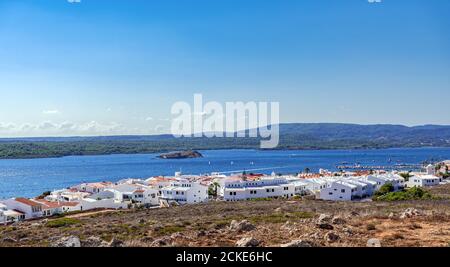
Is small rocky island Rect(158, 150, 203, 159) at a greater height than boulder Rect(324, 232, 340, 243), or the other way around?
boulder Rect(324, 232, 340, 243)

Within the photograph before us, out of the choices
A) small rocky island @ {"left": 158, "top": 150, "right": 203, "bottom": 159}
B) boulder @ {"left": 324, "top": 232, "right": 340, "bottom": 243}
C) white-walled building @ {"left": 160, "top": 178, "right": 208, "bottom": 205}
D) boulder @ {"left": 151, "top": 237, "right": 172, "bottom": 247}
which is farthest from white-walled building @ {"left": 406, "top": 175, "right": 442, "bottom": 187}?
small rocky island @ {"left": 158, "top": 150, "right": 203, "bottom": 159}

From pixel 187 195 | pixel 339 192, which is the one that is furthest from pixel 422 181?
pixel 187 195

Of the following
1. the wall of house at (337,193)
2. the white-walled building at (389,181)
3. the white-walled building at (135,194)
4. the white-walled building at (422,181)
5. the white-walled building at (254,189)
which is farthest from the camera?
the white-walled building at (422,181)

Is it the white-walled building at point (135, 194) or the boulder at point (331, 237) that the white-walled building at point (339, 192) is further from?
the boulder at point (331, 237)

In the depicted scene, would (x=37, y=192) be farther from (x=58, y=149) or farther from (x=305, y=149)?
(x=305, y=149)

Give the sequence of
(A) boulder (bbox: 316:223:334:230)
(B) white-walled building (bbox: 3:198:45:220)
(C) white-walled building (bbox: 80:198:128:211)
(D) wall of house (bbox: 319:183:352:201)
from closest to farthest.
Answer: (A) boulder (bbox: 316:223:334:230) → (B) white-walled building (bbox: 3:198:45:220) → (C) white-walled building (bbox: 80:198:128:211) → (D) wall of house (bbox: 319:183:352:201)

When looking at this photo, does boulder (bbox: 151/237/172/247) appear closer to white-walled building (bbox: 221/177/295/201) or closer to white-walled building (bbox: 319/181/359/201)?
white-walled building (bbox: 221/177/295/201)

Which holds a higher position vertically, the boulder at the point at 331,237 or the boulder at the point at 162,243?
the boulder at the point at 331,237

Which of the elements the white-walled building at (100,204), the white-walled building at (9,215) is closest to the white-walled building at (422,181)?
the white-walled building at (100,204)

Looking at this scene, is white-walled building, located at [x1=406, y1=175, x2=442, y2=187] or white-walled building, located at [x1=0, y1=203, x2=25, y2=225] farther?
white-walled building, located at [x1=406, y1=175, x2=442, y2=187]

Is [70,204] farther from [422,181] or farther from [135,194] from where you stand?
[422,181]

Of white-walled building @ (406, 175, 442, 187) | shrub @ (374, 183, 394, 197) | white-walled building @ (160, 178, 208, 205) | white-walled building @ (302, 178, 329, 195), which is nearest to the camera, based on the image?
white-walled building @ (160, 178, 208, 205)
